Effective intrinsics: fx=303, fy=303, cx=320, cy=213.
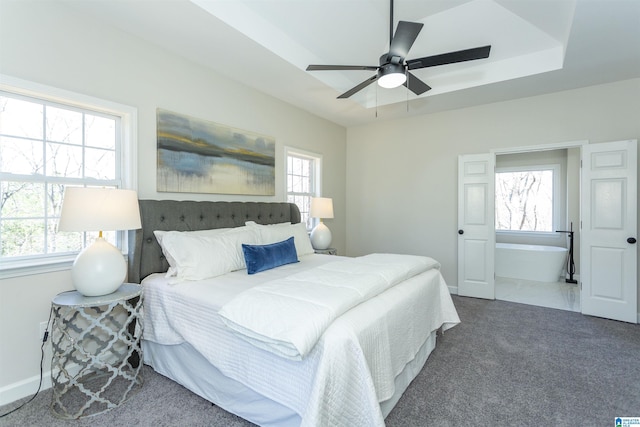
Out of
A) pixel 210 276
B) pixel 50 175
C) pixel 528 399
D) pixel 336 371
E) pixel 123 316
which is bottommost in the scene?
pixel 528 399

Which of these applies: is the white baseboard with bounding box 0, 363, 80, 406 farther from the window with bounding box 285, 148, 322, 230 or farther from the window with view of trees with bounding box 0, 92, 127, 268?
the window with bounding box 285, 148, 322, 230

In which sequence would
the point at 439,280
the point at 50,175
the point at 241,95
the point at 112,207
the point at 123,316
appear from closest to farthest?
the point at 112,207 < the point at 50,175 < the point at 123,316 < the point at 439,280 < the point at 241,95

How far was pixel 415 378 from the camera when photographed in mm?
2229

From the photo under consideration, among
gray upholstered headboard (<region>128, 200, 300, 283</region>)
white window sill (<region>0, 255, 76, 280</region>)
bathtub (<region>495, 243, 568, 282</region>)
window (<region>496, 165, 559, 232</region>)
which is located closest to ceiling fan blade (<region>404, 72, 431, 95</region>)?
gray upholstered headboard (<region>128, 200, 300, 283</region>)

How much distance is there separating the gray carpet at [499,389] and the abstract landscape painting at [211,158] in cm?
171

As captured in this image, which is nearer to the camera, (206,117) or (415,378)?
(415,378)

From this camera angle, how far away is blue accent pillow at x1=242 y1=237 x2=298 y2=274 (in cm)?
257

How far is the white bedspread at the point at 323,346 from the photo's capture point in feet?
4.49

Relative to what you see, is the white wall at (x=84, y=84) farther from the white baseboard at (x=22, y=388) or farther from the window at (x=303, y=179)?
the window at (x=303, y=179)

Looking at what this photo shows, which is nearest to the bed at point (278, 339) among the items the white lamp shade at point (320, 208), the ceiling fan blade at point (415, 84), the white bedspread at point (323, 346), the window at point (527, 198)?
the white bedspread at point (323, 346)

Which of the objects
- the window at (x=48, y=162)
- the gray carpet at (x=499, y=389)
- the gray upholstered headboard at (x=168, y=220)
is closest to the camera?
the gray carpet at (x=499, y=389)

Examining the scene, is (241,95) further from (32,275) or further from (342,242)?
(342,242)

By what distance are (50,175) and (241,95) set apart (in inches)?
78.6

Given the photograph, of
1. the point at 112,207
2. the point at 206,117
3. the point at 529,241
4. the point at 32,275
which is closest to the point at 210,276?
the point at 112,207
